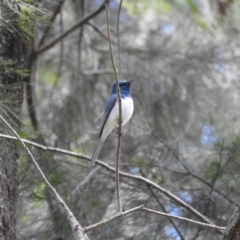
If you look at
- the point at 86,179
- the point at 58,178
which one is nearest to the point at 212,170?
the point at 86,179

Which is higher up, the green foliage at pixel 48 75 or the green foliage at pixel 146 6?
the green foliage at pixel 146 6

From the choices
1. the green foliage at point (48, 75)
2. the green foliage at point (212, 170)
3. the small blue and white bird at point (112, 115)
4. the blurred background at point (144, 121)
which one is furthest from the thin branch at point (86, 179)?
the green foliage at point (48, 75)

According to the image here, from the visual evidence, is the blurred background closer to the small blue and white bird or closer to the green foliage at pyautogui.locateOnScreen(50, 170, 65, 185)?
the green foliage at pyautogui.locateOnScreen(50, 170, 65, 185)

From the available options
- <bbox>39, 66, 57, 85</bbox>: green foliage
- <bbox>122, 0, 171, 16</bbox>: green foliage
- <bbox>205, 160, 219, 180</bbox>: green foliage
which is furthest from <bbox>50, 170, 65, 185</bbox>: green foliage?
<bbox>122, 0, 171, 16</bbox>: green foliage

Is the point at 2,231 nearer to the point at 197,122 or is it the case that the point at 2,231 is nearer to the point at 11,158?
the point at 11,158

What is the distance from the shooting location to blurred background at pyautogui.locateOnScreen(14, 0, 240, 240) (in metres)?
3.34

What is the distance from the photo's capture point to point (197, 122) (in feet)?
15.4

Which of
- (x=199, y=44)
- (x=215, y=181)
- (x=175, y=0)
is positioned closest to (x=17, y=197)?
(x=215, y=181)

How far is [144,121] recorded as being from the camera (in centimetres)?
395

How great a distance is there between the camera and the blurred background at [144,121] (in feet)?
10.9

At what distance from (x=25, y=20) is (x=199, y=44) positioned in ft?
7.44

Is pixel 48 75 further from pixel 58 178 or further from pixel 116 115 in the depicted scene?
pixel 116 115

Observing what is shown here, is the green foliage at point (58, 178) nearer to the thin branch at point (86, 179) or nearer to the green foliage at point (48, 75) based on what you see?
the thin branch at point (86, 179)

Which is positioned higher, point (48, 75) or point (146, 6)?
point (146, 6)
